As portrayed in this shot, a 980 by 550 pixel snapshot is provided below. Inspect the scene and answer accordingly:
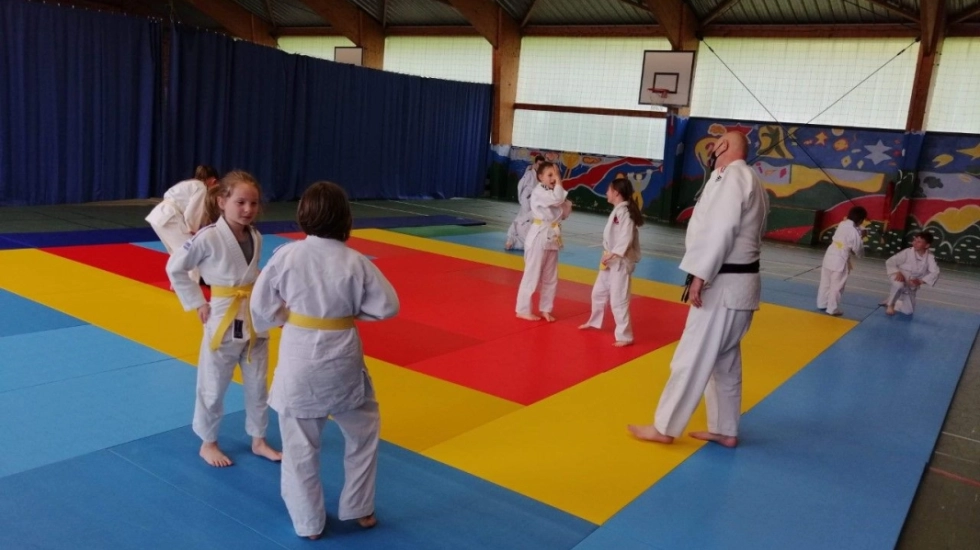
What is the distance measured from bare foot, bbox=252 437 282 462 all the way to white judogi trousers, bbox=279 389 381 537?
590 mm

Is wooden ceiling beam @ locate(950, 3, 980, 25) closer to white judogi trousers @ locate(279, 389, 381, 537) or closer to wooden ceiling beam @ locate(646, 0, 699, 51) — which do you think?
wooden ceiling beam @ locate(646, 0, 699, 51)

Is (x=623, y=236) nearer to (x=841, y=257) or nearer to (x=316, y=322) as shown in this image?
(x=841, y=257)

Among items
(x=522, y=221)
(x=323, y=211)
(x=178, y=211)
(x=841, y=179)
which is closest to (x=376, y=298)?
(x=323, y=211)

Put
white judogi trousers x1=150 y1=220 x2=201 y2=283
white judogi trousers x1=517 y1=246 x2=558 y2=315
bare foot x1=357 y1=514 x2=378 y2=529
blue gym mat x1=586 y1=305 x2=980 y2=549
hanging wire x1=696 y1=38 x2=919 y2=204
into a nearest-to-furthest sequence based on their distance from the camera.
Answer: bare foot x1=357 y1=514 x2=378 y2=529
blue gym mat x1=586 y1=305 x2=980 y2=549
white judogi trousers x1=150 y1=220 x2=201 y2=283
white judogi trousers x1=517 y1=246 x2=558 y2=315
hanging wire x1=696 y1=38 x2=919 y2=204

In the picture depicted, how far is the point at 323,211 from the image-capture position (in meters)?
2.77

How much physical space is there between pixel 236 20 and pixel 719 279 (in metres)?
21.6

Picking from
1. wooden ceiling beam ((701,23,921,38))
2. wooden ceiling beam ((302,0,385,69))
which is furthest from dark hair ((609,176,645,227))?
wooden ceiling beam ((302,0,385,69))

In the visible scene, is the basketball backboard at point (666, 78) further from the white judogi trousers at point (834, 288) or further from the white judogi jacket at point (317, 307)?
the white judogi jacket at point (317, 307)

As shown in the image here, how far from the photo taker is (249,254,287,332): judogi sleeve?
2.81 metres

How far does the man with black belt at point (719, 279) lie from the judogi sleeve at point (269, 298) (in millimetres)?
2097

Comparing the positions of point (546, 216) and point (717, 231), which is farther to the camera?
point (546, 216)

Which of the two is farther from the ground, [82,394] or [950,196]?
[950,196]

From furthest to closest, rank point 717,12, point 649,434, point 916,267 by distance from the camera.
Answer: point 717,12
point 916,267
point 649,434

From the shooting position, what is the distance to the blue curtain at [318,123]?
43.3 ft
